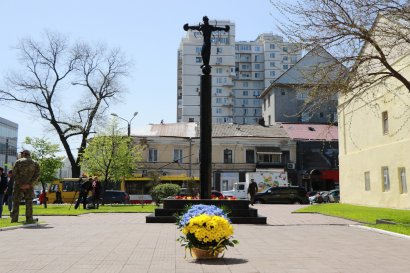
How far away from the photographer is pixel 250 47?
378ft

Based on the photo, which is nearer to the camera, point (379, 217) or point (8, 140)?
point (379, 217)

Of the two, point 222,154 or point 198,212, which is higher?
point 222,154

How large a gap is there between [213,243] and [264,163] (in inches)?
1861

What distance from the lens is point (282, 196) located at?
37781mm

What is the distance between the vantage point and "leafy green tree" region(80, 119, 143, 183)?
4172 centimetres

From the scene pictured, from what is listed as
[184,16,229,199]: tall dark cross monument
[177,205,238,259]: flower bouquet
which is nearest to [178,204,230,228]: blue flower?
[177,205,238,259]: flower bouquet

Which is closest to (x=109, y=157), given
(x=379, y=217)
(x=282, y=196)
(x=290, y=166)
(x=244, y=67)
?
(x=282, y=196)

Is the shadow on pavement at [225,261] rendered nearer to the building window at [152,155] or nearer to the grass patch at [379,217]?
the grass patch at [379,217]

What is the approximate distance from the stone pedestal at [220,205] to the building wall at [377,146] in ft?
28.1

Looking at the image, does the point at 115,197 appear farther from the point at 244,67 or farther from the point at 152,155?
the point at 244,67

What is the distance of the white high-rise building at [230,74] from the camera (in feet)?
332

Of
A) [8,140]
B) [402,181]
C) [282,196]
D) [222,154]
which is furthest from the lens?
[8,140]

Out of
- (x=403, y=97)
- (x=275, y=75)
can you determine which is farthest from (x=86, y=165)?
(x=275, y=75)

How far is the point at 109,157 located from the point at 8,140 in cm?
5147
